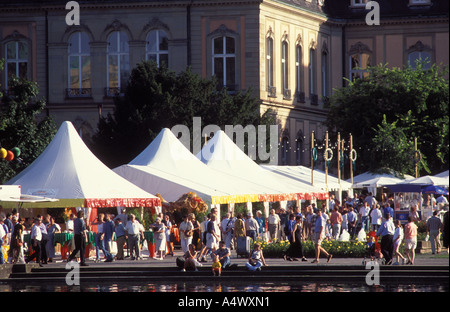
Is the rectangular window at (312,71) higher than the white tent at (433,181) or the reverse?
higher

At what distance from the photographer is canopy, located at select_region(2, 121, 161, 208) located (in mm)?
42281

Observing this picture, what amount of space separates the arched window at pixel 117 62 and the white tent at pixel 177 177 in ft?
78.3

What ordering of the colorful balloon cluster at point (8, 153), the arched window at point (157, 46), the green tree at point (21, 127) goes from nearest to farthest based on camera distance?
the colorful balloon cluster at point (8, 153) < the green tree at point (21, 127) < the arched window at point (157, 46)

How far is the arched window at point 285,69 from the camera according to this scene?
2960 inches

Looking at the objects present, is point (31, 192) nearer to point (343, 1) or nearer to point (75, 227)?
point (75, 227)

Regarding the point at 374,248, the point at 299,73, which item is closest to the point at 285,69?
the point at 299,73

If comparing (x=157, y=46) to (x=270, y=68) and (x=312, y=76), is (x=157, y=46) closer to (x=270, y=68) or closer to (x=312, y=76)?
(x=270, y=68)

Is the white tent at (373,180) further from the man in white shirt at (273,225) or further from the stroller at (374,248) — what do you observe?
the stroller at (374,248)

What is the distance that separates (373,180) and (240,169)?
33.5 feet

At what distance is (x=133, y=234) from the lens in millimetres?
42156

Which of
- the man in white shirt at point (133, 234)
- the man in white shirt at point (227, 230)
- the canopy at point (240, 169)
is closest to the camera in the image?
the man in white shirt at point (133, 234)

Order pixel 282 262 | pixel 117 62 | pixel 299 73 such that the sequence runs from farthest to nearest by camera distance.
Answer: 1. pixel 299 73
2. pixel 117 62
3. pixel 282 262

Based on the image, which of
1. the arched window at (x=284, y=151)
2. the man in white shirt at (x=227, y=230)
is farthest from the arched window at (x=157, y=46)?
the man in white shirt at (x=227, y=230)
